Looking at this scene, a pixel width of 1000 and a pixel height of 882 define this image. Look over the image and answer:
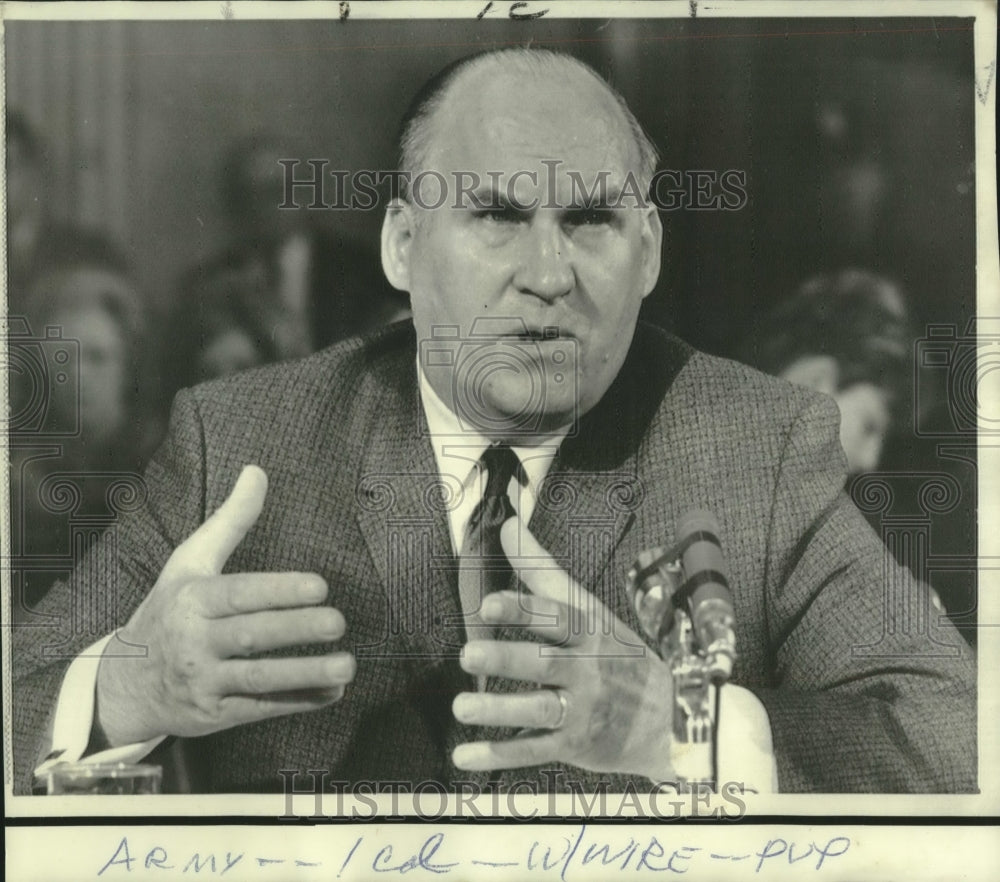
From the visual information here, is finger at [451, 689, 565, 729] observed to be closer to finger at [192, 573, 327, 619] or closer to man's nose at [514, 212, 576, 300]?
finger at [192, 573, 327, 619]

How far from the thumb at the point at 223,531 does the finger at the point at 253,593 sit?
0.11 feet

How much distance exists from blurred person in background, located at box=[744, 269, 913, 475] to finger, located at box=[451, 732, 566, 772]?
2.28 ft

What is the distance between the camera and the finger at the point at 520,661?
1956 millimetres

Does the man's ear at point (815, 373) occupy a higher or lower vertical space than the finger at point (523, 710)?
higher

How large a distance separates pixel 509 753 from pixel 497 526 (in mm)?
376

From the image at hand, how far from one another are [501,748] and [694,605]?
0.40 m

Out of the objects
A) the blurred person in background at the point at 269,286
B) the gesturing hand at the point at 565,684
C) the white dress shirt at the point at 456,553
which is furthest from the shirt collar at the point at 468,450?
the blurred person in background at the point at 269,286

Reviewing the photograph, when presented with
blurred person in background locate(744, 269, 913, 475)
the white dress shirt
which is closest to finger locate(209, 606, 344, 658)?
the white dress shirt

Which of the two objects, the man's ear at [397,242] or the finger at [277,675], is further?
the man's ear at [397,242]

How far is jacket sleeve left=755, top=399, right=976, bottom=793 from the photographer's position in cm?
206

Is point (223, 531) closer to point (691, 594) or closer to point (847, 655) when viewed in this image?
point (691, 594)

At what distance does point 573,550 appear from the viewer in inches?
82.0

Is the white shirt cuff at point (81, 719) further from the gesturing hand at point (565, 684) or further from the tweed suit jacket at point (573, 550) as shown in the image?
the gesturing hand at point (565, 684)

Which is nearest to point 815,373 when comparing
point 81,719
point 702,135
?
point 702,135
